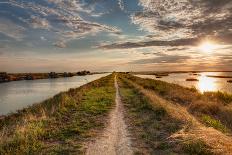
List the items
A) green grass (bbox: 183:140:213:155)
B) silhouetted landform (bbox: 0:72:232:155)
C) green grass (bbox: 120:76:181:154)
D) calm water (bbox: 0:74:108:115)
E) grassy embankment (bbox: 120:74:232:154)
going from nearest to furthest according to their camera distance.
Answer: green grass (bbox: 183:140:213:155) < grassy embankment (bbox: 120:74:232:154) < silhouetted landform (bbox: 0:72:232:155) < green grass (bbox: 120:76:181:154) < calm water (bbox: 0:74:108:115)

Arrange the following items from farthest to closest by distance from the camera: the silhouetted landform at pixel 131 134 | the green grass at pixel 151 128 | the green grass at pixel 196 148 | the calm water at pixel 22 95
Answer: the calm water at pixel 22 95 < the green grass at pixel 151 128 < the silhouetted landform at pixel 131 134 < the green grass at pixel 196 148

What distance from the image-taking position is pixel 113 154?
9.76 meters

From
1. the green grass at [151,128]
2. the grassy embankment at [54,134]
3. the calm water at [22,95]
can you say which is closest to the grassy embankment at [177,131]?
the green grass at [151,128]

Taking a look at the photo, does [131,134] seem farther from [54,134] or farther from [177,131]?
[54,134]

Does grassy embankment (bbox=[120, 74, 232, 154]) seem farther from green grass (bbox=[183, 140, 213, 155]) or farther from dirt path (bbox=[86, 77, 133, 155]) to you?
dirt path (bbox=[86, 77, 133, 155])

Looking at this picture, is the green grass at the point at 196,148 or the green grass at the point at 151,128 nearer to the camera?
the green grass at the point at 196,148

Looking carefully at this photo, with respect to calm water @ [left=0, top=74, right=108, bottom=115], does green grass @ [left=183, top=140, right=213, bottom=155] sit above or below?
above

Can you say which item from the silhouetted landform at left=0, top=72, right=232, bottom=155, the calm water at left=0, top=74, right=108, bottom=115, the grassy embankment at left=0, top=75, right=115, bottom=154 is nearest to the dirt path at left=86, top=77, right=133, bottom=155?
the silhouetted landform at left=0, top=72, right=232, bottom=155

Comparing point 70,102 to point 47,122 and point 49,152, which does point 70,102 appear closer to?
point 47,122

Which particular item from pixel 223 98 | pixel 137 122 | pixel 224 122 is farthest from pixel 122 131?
pixel 223 98

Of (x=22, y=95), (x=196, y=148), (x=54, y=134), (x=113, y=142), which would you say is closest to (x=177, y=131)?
(x=196, y=148)

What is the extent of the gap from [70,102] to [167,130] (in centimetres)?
1200

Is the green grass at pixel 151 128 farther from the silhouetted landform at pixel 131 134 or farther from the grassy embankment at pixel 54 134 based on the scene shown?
the grassy embankment at pixel 54 134

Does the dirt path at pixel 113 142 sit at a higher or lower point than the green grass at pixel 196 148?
lower
